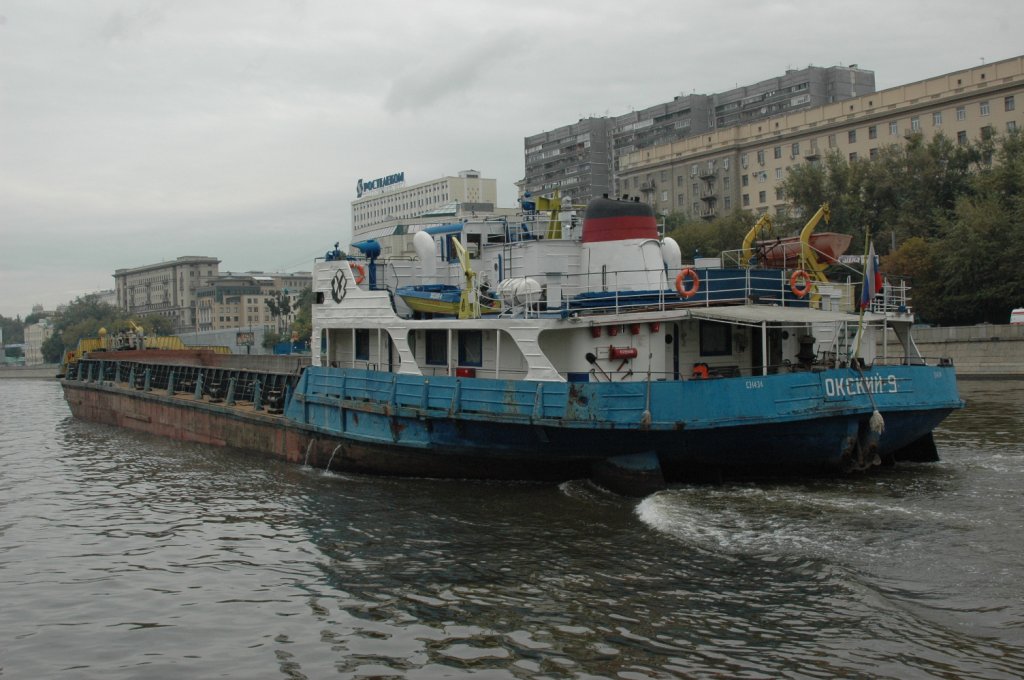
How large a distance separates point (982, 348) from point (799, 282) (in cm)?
3141

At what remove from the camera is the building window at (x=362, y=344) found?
71.4ft

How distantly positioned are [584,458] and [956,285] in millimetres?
41160

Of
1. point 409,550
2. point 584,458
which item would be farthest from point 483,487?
point 409,550

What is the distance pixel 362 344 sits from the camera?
2197 centimetres

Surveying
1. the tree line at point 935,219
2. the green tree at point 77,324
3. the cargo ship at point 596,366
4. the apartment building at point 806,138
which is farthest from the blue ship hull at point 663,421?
the green tree at point 77,324

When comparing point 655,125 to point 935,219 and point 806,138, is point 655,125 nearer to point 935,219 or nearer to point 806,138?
point 806,138

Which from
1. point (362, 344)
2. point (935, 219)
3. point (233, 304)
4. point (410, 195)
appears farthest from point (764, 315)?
point (233, 304)

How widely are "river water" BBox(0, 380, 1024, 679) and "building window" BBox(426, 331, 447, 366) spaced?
9.05 feet

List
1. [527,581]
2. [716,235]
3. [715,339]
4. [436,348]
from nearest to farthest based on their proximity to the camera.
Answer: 1. [527,581]
2. [715,339]
3. [436,348]
4. [716,235]

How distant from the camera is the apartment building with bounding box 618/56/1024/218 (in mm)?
66000

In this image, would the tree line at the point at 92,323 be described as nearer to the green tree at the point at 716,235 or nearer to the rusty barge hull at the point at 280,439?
the green tree at the point at 716,235

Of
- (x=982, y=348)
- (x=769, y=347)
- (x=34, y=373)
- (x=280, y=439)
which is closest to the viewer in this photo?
(x=769, y=347)

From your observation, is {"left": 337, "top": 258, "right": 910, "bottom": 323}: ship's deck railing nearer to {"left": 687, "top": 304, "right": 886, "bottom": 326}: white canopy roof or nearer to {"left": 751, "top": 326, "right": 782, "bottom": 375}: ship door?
{"left": 687, "top": 304, "right": 886, "bottom": 326}: white canopy roof

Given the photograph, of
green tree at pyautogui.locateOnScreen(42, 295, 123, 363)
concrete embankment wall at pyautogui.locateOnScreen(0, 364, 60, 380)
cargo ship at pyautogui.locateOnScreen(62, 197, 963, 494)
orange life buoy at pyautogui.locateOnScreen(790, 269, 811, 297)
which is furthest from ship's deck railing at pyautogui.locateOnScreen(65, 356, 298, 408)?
green tree at pyautogui.locateOnScreen(42, 295, 123, 363)
